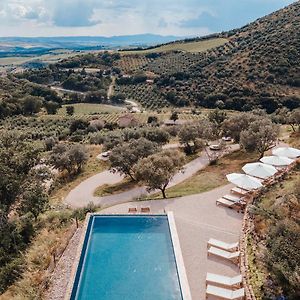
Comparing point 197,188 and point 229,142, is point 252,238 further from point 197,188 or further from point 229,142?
point 229,142

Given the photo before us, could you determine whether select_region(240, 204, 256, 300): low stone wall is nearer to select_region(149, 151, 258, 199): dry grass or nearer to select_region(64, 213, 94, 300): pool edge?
select_region(149, 151, 258, 199): dry grass

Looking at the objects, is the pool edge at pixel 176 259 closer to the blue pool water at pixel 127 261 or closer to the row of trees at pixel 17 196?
the blue pool water at pixel 127 261

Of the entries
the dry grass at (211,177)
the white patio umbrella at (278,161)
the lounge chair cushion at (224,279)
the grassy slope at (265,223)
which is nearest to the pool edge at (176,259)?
the lounge chair cushion at (224,279)

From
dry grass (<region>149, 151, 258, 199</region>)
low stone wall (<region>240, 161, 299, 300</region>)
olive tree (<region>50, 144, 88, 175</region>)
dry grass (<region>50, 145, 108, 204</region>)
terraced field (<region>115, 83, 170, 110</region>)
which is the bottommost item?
terraced field (<region>115, 83, 170, 110</region>)

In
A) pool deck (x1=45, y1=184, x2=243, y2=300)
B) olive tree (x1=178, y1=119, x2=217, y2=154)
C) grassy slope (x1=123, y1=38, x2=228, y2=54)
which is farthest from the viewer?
grassy slope (x1=123, y1=38, x2=228, y2=54)

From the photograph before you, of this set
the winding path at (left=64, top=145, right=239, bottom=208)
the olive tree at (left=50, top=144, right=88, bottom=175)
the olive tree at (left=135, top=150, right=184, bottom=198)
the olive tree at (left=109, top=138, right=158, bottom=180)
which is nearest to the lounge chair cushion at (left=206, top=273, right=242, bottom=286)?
the olive tree at (left=135, top=150, right=184, bottom=198)

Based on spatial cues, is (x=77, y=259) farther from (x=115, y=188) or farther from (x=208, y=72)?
(x=208, y=72)

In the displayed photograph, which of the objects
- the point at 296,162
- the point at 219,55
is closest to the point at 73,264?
the point at 296,162
